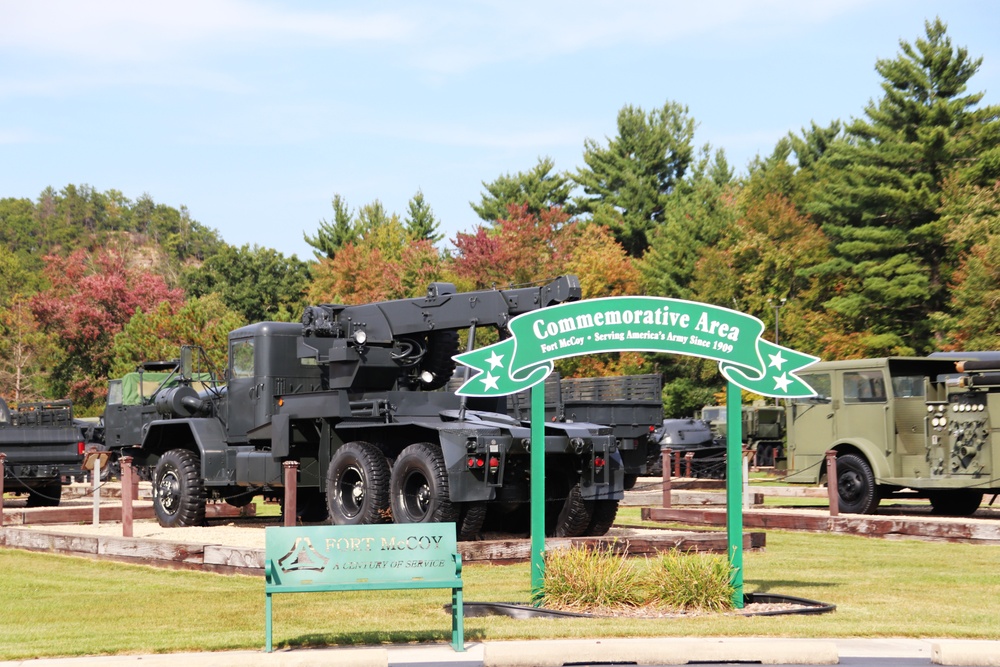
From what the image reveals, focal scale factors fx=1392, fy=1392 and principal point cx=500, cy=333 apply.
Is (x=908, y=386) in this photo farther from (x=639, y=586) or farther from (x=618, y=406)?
(x=639, y=586)

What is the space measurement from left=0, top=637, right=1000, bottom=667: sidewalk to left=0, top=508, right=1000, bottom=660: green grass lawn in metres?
0.52

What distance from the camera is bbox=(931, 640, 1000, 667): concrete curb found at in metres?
9.20

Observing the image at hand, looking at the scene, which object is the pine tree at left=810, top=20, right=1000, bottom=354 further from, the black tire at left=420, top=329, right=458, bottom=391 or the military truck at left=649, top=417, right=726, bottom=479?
the black tire at left=420, top=329, right=458, bottom=391

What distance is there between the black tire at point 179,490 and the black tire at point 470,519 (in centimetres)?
556

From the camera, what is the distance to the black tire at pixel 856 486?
864 inches

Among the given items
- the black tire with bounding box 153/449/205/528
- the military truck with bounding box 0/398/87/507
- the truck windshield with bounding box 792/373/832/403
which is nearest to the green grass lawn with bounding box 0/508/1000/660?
the black tire with bounding box 153/449/205/528

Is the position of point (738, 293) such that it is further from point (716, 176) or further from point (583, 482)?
point (583, 482)

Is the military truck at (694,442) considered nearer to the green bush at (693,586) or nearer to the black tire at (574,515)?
the black tire at (574,515)

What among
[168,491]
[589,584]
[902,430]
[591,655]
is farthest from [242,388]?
[591,655]

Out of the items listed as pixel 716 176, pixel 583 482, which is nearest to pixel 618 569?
pixel 583 482

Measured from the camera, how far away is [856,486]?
22234mm

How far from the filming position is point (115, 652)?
9773mm

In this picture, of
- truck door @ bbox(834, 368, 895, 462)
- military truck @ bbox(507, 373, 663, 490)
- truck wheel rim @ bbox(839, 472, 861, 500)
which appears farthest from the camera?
military truck @ bbox(507, 373, 663, 490)

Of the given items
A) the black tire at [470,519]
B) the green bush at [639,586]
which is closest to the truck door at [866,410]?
the black tire at [470,519]
